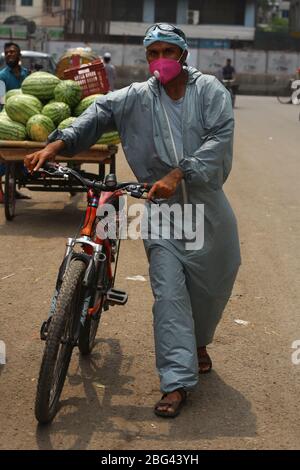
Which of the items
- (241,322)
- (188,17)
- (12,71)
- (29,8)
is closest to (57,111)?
(12,71)

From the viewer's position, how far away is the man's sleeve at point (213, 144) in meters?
4.54

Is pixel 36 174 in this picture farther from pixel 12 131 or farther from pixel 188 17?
pixel 188 17

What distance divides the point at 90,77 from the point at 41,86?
607 mm

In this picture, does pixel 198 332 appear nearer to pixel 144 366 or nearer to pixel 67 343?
pixel 144 366

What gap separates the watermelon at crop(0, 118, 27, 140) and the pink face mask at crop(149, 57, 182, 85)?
4.73 meters

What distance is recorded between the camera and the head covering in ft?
15.2

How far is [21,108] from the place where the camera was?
9258mm

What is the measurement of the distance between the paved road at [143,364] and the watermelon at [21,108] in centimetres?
118

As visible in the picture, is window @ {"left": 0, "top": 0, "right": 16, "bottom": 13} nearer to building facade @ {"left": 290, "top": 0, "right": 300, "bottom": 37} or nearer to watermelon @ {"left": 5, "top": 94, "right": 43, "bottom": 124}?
building facade @ {"left": 290, "top": 0, "right": 300, "bottom": 37}

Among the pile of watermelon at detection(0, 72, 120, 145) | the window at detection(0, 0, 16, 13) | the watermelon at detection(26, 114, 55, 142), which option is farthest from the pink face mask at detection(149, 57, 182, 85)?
the window at detection(0, 0, 16, 13)

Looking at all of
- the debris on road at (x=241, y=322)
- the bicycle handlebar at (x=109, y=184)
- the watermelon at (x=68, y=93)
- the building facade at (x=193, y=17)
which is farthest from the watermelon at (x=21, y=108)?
the building facade at (x=193, y=17)

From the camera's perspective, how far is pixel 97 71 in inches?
389

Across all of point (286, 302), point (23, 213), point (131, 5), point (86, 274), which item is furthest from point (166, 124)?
point (131, 5)

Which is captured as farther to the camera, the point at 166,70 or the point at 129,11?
the point at 129,11
